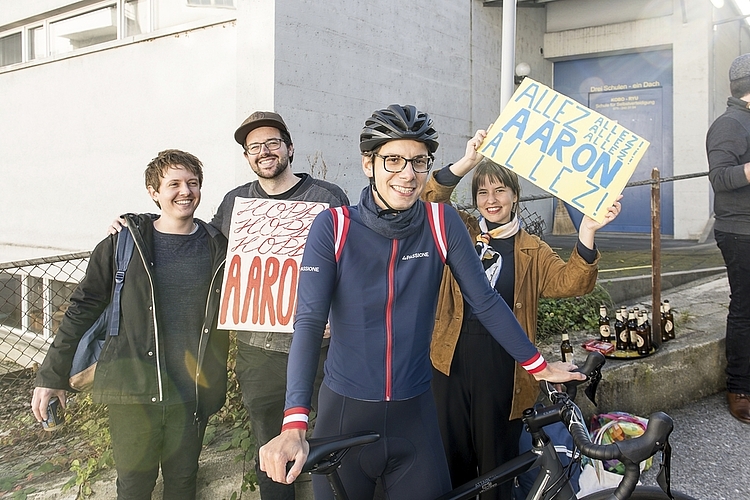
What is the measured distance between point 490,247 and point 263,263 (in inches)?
43.8

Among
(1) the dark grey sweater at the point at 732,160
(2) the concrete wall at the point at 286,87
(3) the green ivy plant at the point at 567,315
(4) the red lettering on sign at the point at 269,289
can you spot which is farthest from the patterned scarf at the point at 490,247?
(2) the concrete wall at the point at 286,87

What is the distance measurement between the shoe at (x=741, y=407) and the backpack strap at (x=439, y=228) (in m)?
3.19

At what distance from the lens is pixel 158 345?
8.48 ft

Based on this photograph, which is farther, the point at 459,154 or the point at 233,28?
the point at 459,154

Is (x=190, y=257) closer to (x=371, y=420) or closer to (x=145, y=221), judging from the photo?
(x=145, y=221)

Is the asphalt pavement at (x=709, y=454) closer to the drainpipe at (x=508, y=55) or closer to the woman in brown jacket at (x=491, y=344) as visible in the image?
the woman in brown jacket at (x=491, y=344)

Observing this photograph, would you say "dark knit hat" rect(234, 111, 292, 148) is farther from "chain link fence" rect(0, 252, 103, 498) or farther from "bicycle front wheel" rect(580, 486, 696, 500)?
"bicycle front wheel" rect(580, 486, 696, 500)

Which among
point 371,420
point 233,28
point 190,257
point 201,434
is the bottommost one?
point 201,434

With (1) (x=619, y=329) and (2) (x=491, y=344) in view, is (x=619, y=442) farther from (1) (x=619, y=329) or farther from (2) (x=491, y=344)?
(1) (x=619, y=329)

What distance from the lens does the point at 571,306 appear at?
17.5ft

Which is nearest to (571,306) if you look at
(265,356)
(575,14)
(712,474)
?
(712,474)

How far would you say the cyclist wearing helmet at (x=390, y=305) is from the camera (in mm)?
2012

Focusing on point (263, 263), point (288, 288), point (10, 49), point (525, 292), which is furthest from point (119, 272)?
point (10, 49)

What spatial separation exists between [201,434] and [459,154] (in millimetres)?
6961
